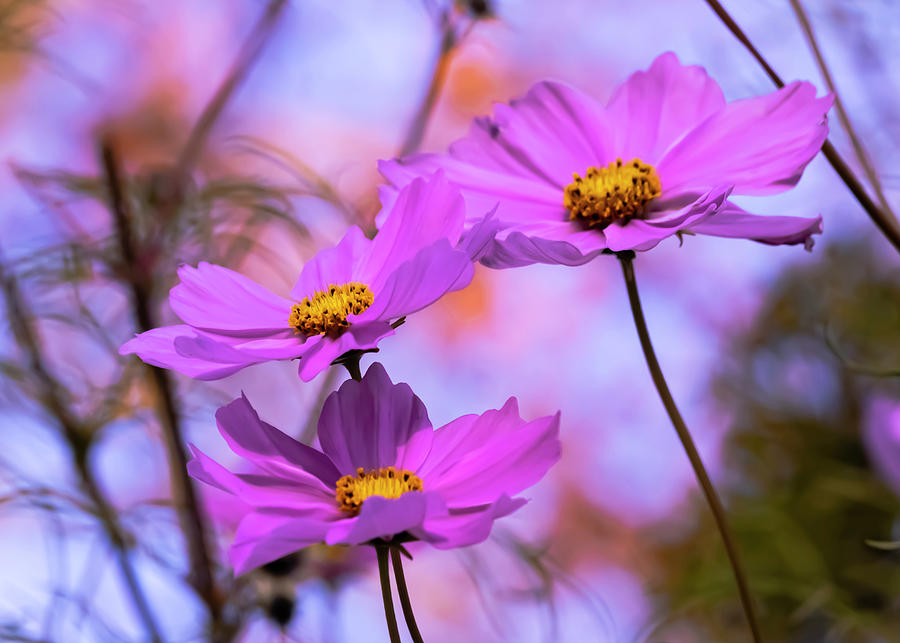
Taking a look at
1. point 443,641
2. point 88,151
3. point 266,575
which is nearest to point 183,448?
point 266,575

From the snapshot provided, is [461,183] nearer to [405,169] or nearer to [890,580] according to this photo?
[405,169]

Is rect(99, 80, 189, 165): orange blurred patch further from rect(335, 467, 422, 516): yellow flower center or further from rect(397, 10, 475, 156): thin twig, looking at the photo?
rect(335, 467, 422, 516): yellow flower center

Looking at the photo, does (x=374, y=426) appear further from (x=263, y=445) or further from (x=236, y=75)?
(x=236, y=75)

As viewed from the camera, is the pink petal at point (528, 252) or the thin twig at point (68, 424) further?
the thin twig at point (68, 424)

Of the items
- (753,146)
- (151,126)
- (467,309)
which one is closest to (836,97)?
(753,146)

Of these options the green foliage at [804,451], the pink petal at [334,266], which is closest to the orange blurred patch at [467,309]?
the green foliage at [804,451]

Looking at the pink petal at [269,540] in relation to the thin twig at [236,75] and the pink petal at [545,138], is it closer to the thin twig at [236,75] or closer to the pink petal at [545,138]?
the pink petal at [545,138]

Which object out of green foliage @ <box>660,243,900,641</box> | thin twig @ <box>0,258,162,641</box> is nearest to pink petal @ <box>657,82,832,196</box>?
thin twig @ <box>0,258,162,641</box>
